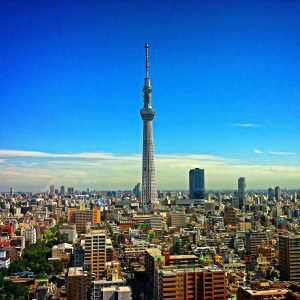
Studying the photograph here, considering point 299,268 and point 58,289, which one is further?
point 299,268

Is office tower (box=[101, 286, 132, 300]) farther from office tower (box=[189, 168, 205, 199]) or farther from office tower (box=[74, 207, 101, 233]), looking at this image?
office tower (box=[189, 168, 205, 199])

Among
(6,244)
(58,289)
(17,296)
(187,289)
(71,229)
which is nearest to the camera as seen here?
(187,289)

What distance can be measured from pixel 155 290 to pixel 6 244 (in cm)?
546

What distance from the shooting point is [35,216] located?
16.6 meters

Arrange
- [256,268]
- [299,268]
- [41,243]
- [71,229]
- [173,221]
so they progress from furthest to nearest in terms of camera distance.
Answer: [173,221]
[71,229]
[41,243]
[256,268]
[299,268]

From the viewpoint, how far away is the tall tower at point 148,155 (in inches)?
725

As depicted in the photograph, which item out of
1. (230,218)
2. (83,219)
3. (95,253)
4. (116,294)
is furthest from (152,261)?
(230,218)

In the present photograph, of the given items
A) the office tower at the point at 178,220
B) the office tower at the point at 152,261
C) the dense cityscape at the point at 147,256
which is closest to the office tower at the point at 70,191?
the dense cityscape at the point at 147,256

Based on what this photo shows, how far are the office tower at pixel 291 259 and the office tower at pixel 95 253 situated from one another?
3.09 m

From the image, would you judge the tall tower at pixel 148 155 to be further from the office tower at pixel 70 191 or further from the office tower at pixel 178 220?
the office tower at pixel 178 220

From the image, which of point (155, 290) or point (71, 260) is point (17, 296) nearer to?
point (155, 290)

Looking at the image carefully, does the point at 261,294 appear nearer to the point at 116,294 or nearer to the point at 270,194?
the point at 116,294

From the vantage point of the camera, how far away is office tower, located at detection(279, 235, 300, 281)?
25.0 ft

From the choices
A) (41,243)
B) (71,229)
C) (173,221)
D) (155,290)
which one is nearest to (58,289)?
(155,290)
